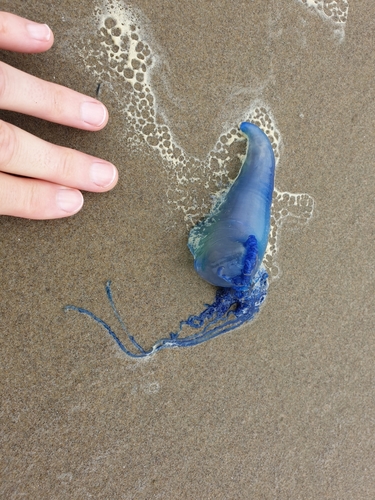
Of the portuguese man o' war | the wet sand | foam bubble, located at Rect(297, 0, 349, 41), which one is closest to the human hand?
the wet sand

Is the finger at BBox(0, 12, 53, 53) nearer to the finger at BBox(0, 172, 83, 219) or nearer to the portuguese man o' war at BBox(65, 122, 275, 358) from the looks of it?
the finger at BBox(0, 172, 83, 219)

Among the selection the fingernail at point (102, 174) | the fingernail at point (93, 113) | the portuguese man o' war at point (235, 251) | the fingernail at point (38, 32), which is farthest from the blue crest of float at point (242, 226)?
the fingernail at point (38, 32)

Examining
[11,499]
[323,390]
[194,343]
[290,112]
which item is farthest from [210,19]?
[11,499]

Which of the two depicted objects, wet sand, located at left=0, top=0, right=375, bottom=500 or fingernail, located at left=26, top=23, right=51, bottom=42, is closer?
fingernail, located at left=26, top=23, right=51, bottom=42

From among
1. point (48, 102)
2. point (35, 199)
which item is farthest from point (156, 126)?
point (35, 199)

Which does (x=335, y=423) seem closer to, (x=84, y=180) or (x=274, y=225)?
(x=274, y=225)

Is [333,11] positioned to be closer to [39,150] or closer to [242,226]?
[242,226]
